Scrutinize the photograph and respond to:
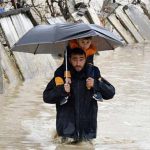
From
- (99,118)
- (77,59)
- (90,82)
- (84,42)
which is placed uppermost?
(84,42)

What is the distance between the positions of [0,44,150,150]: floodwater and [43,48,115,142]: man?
0.54 feet

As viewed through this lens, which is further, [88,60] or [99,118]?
[99,118]

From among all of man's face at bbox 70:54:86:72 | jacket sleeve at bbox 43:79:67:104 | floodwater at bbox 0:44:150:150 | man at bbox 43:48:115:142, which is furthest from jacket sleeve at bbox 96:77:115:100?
floodwater at bbox 0:44:150:150

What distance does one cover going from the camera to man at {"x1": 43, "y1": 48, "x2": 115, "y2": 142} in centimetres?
671

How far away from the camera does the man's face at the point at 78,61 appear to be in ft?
21.9

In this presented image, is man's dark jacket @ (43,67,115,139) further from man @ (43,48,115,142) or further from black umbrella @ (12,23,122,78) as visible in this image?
black umbrella @ (12,23,122,78)

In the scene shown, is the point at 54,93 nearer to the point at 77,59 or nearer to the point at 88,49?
the point at 77,59

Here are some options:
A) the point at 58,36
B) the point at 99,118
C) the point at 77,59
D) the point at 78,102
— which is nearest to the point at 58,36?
the point at 58,36

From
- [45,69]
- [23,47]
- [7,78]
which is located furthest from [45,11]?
[23,47]

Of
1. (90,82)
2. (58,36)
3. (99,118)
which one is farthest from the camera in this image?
(99,118)

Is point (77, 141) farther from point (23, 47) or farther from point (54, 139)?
point (23, 47)

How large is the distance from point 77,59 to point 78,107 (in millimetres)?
519

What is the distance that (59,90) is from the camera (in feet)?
21.8

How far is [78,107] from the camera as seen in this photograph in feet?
22.2
